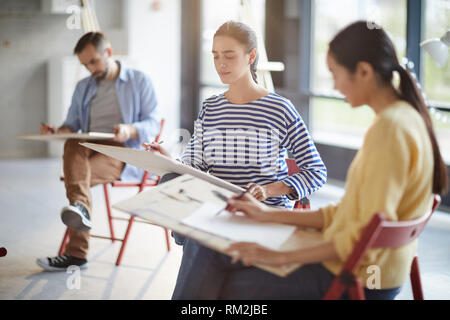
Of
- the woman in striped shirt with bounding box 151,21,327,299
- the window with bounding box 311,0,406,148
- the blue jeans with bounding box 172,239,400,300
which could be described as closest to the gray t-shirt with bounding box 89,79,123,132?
the woman in striped shirt with bounding box 151,21,327,299

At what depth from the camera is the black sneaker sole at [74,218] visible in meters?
2.95

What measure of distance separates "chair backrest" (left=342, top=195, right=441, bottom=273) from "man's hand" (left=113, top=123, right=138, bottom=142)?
2079 millimetres

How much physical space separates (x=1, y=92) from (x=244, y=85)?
5.14 m

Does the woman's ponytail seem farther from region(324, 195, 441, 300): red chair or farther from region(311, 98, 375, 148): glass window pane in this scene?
region(311, 98, 375, 148): glass window pane

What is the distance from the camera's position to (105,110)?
3592mm

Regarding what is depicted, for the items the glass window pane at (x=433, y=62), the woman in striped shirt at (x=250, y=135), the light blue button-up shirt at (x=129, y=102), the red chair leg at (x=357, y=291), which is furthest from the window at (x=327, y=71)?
the red chair leg at (x=357, y=291)

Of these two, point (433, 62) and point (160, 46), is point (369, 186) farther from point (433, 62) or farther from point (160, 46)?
point (160, 46)

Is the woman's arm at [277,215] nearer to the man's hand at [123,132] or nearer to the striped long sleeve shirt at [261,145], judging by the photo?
the striped long sleeve shirt at [261,145]

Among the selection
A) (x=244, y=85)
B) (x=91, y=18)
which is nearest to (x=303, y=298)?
(x=244, y=85)

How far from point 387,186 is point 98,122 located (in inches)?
102

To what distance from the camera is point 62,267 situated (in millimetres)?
3180

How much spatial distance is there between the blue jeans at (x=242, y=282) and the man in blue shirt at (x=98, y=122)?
1497 millimetres
